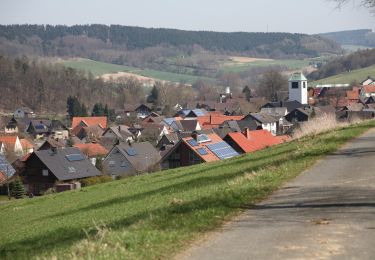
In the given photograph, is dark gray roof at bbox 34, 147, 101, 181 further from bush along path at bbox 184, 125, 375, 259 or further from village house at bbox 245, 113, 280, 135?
bush along path at bbox 184, 125, 375, 259

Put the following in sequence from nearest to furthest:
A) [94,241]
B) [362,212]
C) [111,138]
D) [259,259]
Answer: [259,259], [94,241], [362,212], [111,138]

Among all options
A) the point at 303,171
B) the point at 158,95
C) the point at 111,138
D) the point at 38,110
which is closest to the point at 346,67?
the point at 158,95

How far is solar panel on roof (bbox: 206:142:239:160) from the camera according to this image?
163ft

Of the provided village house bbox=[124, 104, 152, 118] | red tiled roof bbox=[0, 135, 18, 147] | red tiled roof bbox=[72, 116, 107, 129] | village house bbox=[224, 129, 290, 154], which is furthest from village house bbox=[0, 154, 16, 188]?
village house bbox=[124, 104, 152, 118]

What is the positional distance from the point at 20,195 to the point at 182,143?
13.2 metres

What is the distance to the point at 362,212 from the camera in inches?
336

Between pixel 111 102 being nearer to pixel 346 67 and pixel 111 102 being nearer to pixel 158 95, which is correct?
pixel 158 95

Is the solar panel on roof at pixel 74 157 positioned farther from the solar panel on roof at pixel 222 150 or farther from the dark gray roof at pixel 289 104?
the dark gray roof at pixel 289 104

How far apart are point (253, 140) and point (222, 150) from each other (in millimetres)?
5186

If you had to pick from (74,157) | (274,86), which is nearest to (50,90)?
(274,86)

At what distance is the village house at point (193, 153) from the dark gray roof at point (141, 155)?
333 centimetres

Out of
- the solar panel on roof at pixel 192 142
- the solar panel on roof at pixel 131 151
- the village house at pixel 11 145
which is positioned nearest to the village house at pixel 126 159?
the solar panel on roof at pixel 131 151

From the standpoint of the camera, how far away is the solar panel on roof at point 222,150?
49.6 meters

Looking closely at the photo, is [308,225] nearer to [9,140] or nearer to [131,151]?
[131,151]
